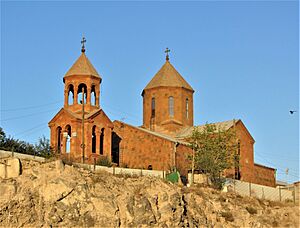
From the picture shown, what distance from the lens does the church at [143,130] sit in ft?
122

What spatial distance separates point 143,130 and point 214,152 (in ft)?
21.5

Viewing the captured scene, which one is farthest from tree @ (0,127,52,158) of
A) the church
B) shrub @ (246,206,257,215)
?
shrub @ (246,206,257,215)

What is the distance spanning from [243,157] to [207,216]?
15.1 m

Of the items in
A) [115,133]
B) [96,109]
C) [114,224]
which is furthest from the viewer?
[115,133]

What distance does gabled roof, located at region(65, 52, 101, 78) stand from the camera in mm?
38656

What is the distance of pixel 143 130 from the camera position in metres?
41.1

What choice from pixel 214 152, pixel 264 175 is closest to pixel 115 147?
pixel 214 152

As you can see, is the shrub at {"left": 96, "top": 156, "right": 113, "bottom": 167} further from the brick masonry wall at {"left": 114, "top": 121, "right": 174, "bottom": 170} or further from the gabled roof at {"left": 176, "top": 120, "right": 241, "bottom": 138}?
the gabled roof at {"left": 176, "top": 120, "right": 241, "bottom": 138}

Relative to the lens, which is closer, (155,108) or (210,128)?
(210,128)

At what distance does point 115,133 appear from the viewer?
4212 cm

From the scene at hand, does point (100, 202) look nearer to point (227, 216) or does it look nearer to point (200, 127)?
point (227, 216)

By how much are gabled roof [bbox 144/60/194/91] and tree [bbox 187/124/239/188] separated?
8.31 m

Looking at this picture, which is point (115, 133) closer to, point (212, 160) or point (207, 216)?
point (212, 160)

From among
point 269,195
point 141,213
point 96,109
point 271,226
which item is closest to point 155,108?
point 96,109
